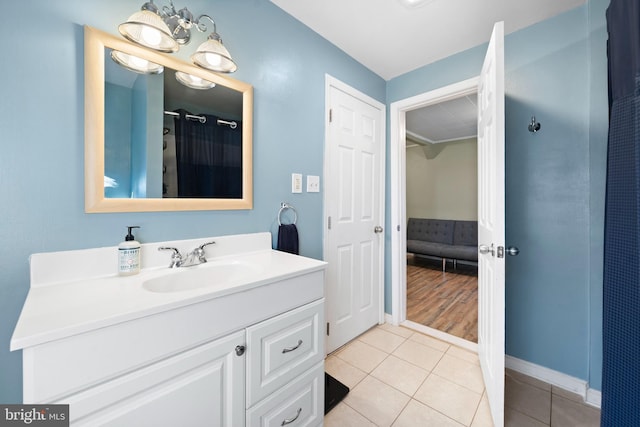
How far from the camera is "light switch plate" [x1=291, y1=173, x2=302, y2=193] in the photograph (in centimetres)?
166

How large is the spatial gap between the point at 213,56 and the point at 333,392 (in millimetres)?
1975

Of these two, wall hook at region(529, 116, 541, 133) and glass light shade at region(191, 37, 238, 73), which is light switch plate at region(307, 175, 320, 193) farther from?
wall hook at region(529, 116, 541, 133)

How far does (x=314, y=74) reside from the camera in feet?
5.86

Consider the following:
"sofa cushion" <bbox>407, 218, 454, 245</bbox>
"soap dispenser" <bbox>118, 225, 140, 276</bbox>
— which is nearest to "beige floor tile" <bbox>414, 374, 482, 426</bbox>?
"soap dispenser" <bbox>118, 225, 140, 276</bbox>

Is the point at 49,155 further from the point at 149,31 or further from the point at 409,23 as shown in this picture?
the point at 409,23

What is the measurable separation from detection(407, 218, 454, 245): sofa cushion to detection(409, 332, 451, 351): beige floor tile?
2860 mm

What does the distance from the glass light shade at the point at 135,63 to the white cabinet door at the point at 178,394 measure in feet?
3.80

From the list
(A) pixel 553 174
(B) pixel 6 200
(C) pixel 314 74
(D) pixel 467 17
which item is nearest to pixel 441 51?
(D) pixel 467 17

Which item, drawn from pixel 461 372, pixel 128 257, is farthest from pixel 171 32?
pixel 461 372

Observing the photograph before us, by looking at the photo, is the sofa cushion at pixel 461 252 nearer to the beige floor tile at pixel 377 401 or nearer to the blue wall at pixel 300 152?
the blue wall at pixel 300 152

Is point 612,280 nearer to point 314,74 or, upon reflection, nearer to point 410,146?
point 314,74

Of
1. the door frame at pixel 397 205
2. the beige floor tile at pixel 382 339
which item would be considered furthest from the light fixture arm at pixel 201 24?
the beige floor tile at pixel 382 339

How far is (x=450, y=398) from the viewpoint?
4.95ft

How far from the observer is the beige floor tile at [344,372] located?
166 cm
